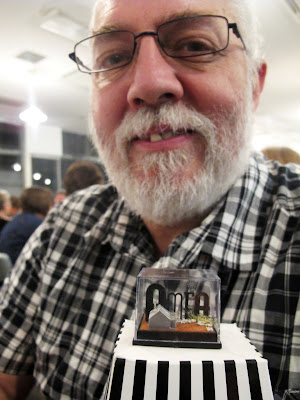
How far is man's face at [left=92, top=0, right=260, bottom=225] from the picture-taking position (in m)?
0.76

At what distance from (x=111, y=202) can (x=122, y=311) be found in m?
0.40

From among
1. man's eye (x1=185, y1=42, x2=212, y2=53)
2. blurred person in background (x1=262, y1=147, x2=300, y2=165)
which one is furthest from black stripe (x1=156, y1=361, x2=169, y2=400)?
blurred person in background (x1=262, y1=147, x2=300, y2=165)

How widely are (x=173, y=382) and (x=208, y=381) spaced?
3 centimetres

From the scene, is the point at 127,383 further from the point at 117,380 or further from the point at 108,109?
the point at 108,109

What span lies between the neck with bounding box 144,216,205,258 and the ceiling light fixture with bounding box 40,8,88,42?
113 inches

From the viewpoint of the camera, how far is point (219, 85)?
30.4 inches

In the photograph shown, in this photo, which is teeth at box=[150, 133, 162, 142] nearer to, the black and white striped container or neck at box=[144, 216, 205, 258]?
neck at box=[144, 216, 205, 258]

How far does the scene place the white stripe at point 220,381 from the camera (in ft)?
1.08

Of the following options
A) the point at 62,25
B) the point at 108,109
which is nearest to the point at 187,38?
the point at 108,109

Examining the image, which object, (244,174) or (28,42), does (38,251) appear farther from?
(28,42)

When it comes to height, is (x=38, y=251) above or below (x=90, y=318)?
above

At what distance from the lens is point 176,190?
0.77 m

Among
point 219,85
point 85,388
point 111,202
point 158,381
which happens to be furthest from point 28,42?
point 158,381

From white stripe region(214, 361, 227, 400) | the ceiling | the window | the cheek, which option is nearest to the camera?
white stripe region(214, 361, 227, 400)
